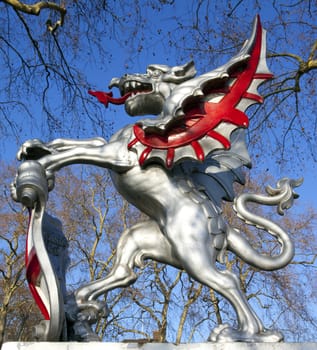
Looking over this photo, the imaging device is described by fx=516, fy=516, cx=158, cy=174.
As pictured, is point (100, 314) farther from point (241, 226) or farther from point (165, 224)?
point (241, 226)

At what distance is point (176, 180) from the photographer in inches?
124

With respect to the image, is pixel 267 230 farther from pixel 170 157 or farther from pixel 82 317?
pixel 82 317

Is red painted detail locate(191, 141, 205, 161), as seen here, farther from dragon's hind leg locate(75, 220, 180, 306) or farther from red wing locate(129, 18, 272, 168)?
dragon's hind leg locate(75, 220, 180, 306)

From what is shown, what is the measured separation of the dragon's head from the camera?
133 inches

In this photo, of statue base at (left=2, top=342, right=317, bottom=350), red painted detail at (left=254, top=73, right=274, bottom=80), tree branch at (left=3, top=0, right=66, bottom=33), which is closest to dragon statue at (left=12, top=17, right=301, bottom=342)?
red painted detail at (left=254, top=73, right=274, bottom=80)

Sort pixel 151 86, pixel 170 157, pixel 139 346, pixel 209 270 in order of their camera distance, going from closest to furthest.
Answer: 1. pixel 139 346
2. pixel 209 270
3. pixel 170 157
4. pixel 151 86

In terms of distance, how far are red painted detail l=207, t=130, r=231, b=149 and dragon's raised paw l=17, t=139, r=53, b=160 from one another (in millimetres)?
989

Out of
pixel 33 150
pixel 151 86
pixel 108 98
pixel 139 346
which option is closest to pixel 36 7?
pixel 108 98

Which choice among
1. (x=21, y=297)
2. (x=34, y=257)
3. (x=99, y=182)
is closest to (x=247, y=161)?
(x=34, y=257)

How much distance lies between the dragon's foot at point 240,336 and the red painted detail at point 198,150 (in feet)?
3.22

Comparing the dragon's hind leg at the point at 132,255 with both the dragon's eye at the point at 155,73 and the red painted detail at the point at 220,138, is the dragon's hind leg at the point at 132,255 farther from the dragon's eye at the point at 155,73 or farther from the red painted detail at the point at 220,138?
the dragon's eye at the point at 155,73

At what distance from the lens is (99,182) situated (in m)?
13.0

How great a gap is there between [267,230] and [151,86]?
119 centimetres

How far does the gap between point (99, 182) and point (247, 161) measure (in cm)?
974
